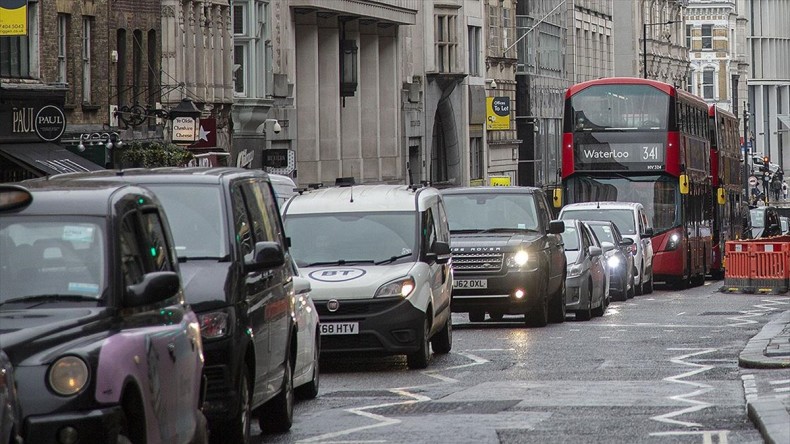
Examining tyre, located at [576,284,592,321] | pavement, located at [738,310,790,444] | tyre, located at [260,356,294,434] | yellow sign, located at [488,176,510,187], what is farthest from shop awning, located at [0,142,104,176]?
yellow sign, located at [488,176,510,187]

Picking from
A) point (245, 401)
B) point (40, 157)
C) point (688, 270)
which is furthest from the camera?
point (688, 270)

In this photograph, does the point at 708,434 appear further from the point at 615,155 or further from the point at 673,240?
the point at 673,240

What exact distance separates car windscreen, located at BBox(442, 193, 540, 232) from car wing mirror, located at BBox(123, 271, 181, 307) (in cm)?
1688

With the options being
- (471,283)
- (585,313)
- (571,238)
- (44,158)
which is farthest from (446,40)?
Result: (471,283)

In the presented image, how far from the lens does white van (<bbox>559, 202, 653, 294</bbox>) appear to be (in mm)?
39781

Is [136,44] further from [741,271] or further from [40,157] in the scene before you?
Result: [741,271]

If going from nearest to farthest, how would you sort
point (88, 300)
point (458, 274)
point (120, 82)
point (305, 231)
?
point (88, 300) → point (305, 231) → point (458, 274) → point (120, 82)

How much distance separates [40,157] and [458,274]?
14850 mm

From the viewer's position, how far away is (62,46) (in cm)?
3997

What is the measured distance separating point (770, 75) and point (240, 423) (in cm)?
16734

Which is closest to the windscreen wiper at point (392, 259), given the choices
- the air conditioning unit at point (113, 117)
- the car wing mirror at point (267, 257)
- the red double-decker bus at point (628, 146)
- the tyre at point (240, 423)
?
the car wing mirror at point (267, 257)

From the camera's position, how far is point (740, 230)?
61.6 metres

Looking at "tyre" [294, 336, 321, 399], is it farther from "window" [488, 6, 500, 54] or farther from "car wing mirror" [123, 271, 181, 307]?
"window" [488, 6, 500, 54]

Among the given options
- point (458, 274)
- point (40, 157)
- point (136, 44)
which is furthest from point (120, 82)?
point (458, 274)
